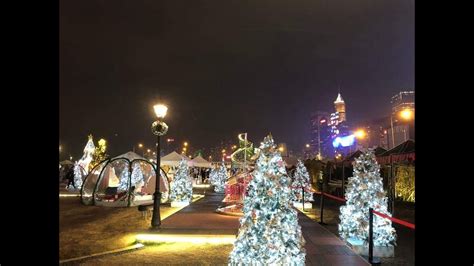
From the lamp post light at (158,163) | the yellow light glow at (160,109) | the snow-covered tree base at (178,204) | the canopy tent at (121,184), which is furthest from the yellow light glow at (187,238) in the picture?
the snow-covered tree base at (178,204)

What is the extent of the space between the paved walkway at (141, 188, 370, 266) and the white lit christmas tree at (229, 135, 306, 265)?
1958mm

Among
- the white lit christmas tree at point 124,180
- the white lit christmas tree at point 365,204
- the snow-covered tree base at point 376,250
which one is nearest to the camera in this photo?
the snow-covered tree base at point 376,250

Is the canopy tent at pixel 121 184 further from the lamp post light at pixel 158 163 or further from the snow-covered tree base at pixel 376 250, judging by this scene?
the snow-covered tree base at pixel 376 250

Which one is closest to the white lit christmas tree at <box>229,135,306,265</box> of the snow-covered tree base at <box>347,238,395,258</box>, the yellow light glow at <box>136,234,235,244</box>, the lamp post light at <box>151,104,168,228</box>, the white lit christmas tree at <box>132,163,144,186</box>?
the snow-covered tree base at <box>347,238,395,258</box>

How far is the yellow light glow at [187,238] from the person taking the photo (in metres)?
10.4

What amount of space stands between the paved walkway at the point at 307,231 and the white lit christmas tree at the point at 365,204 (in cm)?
51

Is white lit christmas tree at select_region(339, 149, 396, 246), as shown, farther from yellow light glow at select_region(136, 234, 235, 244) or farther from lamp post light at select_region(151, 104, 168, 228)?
lamp post light at select_region(151, 104, 168, 228)

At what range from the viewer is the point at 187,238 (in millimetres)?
10516
